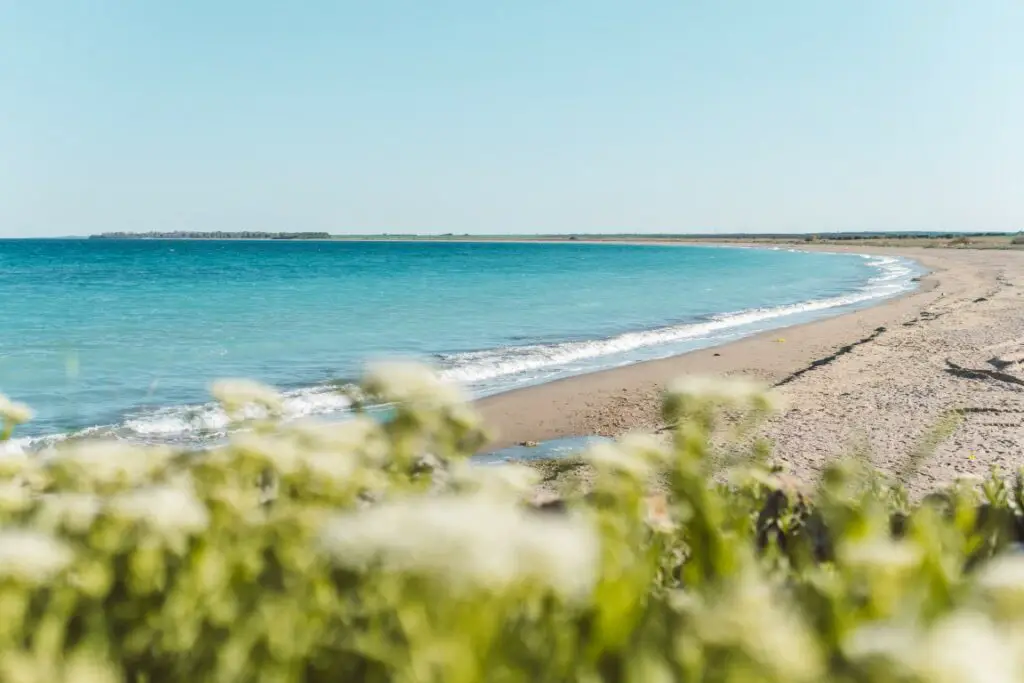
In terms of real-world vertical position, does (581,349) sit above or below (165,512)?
below

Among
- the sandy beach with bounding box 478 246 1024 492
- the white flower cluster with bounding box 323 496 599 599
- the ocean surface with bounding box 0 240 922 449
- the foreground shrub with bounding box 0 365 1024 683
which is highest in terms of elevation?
the white flower cluster with bounding box 323 496 599 599

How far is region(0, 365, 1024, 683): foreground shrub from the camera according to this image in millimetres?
1439

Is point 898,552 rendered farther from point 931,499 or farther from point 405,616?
point 931,499

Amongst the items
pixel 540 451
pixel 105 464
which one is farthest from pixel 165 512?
pixel 540 451

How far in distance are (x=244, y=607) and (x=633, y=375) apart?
14.7 meters

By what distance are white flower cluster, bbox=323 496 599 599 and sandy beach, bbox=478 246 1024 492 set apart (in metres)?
3.63

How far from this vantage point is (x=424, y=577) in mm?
1495

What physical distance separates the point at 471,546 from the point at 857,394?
42.4 ft

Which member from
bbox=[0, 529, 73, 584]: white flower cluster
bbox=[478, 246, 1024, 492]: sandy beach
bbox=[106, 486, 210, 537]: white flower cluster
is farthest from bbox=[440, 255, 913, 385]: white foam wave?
bbox=[0, 529, 73, 584]: white flower cluster

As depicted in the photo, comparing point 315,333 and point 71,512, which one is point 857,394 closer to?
point 71,512

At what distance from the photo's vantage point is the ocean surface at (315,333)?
1418 centimetres

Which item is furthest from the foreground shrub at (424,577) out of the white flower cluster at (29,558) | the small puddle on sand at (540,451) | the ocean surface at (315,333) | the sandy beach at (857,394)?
the small puddle on sand at (540,451)

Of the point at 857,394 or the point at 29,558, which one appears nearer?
the point at 29,558

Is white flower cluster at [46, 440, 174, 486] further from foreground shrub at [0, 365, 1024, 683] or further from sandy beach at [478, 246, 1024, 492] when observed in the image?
sandy beach at [478, 246, 1024, 492]
